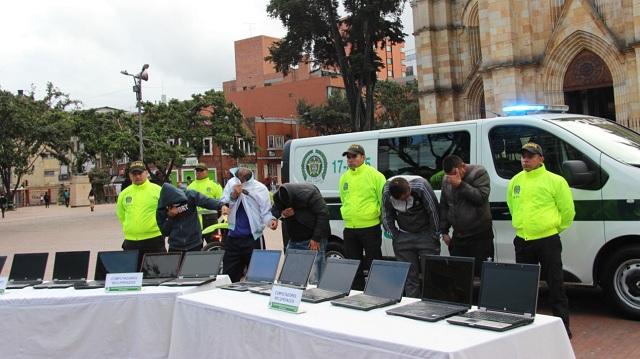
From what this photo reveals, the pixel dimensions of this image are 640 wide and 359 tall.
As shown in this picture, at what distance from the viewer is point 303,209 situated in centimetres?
707

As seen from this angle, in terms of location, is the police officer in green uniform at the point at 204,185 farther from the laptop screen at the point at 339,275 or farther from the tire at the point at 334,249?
the laptop screen at the point at 339,275

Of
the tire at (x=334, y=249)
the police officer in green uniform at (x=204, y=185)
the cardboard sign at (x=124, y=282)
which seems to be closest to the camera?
the cardboard sign at (x=124, y=282)

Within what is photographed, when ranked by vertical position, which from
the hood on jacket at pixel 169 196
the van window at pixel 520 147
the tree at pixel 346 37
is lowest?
the hood on jacket at pixel 169 196

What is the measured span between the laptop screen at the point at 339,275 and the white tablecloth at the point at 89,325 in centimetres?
126

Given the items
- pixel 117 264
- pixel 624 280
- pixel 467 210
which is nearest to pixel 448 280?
pixel 467 210

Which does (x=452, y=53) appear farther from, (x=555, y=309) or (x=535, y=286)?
(x=535, y=286)

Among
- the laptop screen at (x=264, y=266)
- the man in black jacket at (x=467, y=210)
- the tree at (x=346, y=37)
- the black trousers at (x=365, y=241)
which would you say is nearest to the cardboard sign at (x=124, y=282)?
the laptop screen at (x=264, y=266)

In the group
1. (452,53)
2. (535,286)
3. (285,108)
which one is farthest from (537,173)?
(285,108)

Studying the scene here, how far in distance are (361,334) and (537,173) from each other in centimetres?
325

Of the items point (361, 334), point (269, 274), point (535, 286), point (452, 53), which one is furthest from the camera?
point (452, 53)

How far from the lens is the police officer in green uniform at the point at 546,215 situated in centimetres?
571

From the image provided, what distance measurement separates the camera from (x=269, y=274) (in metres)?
5.29

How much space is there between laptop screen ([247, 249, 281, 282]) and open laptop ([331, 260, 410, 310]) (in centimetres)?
112

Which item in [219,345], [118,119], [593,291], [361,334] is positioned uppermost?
[118,119]
